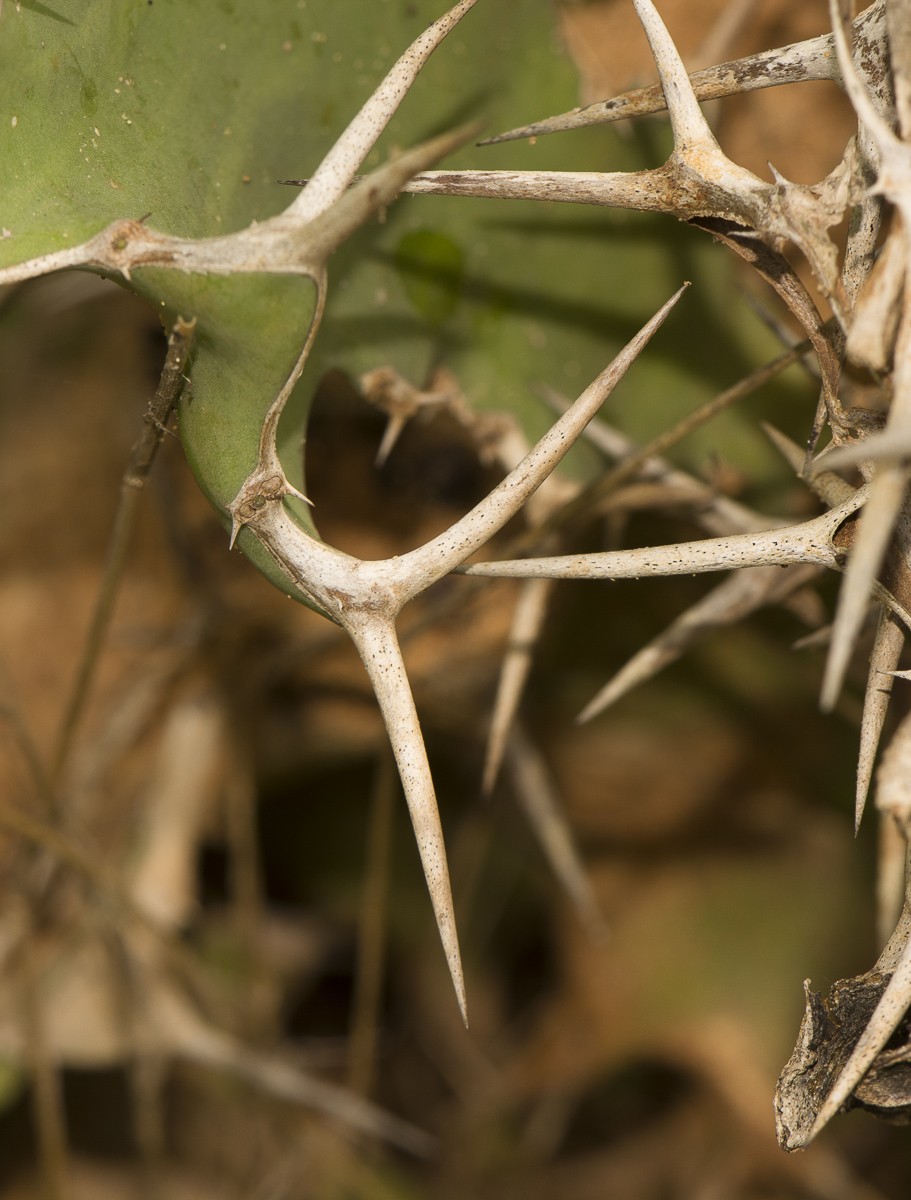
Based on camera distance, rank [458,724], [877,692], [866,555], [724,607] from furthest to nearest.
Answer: [458,724]
[724,607]
[877,692]
[866,555]

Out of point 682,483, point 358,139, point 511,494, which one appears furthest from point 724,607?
point 358,139

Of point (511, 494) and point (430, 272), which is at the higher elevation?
point (430, 272)

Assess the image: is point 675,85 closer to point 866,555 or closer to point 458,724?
point 866,555

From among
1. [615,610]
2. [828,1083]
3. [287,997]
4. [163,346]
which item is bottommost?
[828,1083]

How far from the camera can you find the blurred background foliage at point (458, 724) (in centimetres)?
68

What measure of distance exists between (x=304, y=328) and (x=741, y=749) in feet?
2.32

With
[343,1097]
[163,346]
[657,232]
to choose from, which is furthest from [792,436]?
[343,1097]

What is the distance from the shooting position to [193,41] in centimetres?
48

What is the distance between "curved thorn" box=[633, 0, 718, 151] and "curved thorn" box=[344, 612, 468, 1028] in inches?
10.7

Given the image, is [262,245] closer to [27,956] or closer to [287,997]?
[27,956]

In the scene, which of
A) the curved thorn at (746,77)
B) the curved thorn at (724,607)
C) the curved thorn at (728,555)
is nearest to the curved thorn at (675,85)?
the curved thorn at (746,77)

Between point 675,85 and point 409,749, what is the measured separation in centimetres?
33

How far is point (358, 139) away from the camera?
40 centimetres

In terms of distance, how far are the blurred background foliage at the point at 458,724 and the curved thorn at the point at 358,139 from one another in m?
0.13
